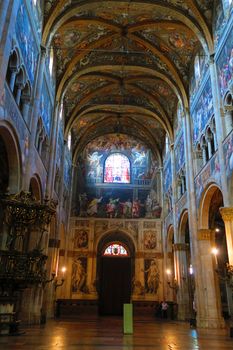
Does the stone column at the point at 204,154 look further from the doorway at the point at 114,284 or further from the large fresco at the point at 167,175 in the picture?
the doorway at the point at 114,284

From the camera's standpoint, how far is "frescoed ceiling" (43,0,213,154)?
16859mm

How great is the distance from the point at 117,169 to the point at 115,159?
112cm

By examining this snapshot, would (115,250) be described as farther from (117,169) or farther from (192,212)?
(192,212)

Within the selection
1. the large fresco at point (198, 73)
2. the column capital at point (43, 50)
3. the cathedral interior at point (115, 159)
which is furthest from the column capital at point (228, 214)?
the column capital at point (43, 50)

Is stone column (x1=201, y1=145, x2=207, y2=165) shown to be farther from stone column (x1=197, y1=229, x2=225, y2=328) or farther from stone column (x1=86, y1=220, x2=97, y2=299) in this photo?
stone column (x1=86, y1=220, x2=97, y2=299)

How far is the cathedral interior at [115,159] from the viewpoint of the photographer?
12133mm

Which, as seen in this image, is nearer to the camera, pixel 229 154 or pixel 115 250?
pixel 229 154

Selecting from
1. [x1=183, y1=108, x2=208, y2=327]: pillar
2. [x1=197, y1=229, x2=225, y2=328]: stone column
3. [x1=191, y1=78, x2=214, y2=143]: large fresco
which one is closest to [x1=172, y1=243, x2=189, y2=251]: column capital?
[x1=183, y1=108, x2=208, y2=327]: pillar

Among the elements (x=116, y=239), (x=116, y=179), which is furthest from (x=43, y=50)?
(x=116, y=239)

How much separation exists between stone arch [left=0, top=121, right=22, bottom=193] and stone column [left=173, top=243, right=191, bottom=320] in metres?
13.1

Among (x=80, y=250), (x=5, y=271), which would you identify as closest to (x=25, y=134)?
(x=5, y=271)

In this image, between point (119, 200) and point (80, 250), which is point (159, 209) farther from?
point (80, 250)

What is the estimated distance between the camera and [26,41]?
13.3 meters

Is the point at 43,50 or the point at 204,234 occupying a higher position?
the point at 43,50
